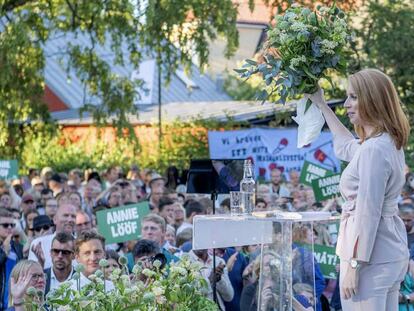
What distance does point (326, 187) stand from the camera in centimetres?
1438

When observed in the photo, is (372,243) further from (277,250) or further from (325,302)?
(325,302)

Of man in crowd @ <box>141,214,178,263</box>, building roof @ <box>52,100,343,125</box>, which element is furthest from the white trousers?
building roof @ <box>52,100,343,125</box>

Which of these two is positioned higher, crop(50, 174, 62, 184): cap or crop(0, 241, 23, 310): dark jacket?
crop(50, 174, 62, 184): cap

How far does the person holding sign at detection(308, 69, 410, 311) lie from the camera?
18.7ft

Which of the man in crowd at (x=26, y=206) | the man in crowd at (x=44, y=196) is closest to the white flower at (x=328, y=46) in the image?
the man in crowd at (x=26, y=206)

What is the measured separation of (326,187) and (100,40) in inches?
283

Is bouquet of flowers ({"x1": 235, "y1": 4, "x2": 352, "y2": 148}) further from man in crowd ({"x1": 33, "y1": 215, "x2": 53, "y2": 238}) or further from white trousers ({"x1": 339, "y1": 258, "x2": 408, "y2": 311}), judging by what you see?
man in crowd ({"x1": 33, "y1": 215, "x2": 53, "y2": 238})

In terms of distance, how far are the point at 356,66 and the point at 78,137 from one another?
14308 millimetres

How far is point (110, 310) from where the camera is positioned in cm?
579

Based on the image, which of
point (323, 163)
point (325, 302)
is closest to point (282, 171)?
point (323, 163)

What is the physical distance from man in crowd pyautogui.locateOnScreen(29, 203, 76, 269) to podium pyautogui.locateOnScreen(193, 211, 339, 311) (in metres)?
3.63

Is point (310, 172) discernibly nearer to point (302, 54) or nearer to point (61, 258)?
point (61, 258)

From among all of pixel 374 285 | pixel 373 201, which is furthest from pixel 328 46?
pixel 374 285

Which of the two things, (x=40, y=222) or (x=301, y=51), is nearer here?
(x=301, y=51)
